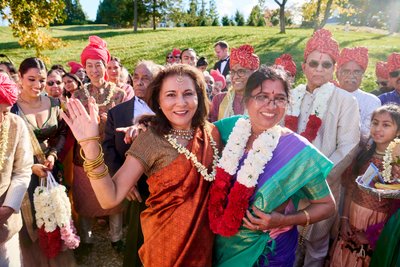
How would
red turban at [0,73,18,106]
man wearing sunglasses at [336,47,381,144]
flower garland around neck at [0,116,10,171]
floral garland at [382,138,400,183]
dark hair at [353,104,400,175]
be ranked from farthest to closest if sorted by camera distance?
man wearing sunglasses at [336,47,381,144] → dark hair at [353,104,400,175] → floral garland at [382,138,400,183] → flower garland around neck at [0,116,10,171] → red turban at [0,73,18,106]

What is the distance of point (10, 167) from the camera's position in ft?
9.57

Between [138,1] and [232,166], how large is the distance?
4695cm

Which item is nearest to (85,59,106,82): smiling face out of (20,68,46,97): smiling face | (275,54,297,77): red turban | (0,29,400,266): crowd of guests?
(0,29,400,266): crowd of guests

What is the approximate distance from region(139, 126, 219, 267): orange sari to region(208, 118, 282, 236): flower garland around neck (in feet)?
0.33

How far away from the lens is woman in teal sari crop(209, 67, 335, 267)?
2.32 metres

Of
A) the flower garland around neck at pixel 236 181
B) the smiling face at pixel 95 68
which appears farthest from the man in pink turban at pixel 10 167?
the smiling face at pixel 95 68

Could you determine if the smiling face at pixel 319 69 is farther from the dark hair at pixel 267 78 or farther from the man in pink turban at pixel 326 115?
the dark hair at pixel 267 78

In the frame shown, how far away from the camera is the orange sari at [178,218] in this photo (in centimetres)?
240

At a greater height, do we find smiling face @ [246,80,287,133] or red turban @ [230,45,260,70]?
red turban @ [230,45,260,70]

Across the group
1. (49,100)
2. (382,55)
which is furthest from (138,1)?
(49,100)

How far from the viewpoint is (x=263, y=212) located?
231 cm

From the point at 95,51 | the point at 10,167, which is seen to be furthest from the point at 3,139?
the point at 95,51

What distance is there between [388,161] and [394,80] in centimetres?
228

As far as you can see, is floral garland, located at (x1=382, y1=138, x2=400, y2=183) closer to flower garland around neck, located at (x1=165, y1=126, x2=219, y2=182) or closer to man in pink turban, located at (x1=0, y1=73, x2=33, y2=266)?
flower garland around neck, located at (x1=165, y1=126, x2=219, y2=182)
